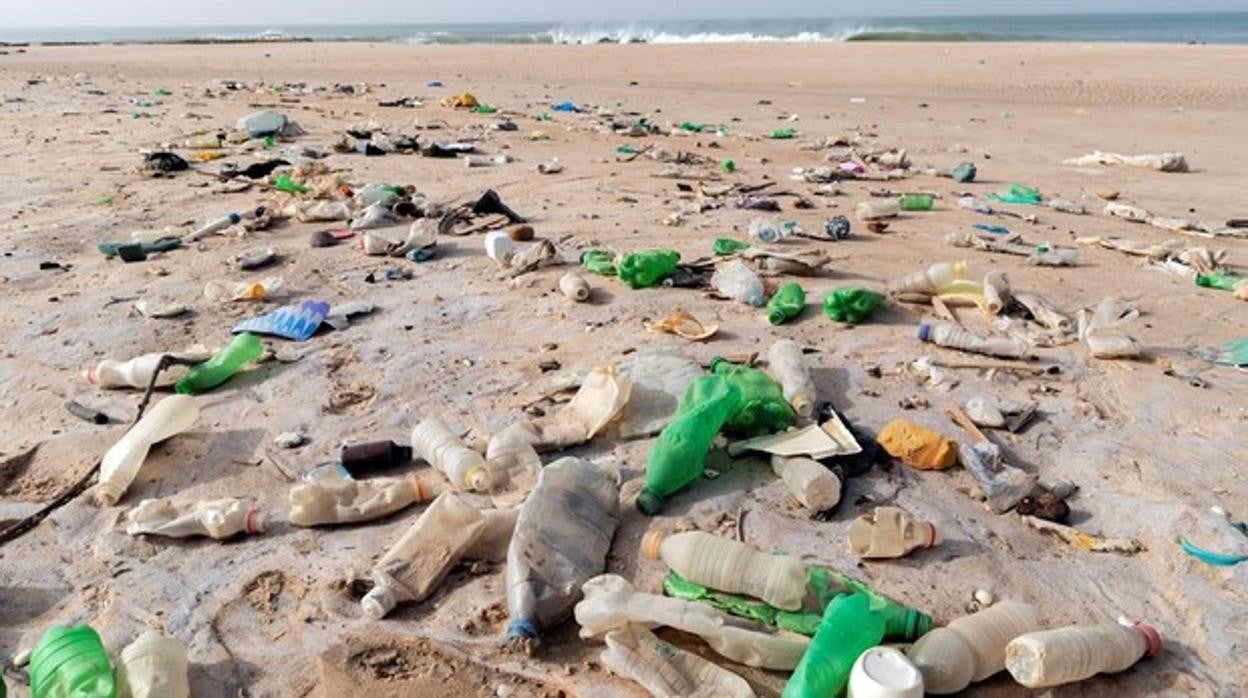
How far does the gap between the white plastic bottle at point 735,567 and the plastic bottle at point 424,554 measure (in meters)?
0.57

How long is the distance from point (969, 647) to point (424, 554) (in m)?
1.46

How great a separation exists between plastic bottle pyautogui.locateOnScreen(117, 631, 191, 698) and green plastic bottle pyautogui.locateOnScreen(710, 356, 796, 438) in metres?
1.83

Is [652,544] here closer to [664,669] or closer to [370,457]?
[664,669]

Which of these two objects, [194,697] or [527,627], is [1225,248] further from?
[194,697]

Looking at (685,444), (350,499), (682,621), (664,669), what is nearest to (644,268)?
(685,444)

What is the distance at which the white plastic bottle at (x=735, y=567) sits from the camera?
2.27 metres

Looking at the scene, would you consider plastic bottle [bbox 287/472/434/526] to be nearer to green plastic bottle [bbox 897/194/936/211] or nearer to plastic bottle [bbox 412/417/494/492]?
plastic bottle [bbox 412/417/494/492]

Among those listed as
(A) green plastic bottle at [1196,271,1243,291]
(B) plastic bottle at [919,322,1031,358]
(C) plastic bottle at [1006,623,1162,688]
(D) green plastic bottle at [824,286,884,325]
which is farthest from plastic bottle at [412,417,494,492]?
(A) green plastic bottle at [1196,271,1243,291]

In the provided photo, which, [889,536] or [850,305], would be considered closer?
[889,536]

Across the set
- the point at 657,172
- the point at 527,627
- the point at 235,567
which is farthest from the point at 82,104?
the point at 527,627

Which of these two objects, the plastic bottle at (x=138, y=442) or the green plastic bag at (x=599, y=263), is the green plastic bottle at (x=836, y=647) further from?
the green plastic bag at (x=599, y=263)

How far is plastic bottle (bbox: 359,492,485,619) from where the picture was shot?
2.35 m

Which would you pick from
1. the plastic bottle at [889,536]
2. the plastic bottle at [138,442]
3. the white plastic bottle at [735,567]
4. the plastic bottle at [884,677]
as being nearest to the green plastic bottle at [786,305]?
the plastic bottle at [889,536]

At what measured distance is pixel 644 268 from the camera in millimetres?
4523
